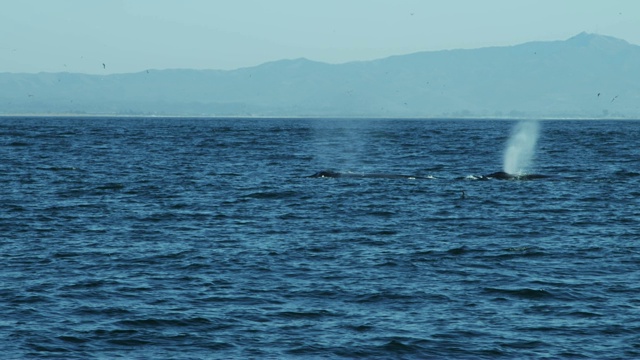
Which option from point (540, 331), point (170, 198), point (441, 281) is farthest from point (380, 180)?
point (540, 331)

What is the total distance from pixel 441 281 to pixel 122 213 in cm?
2185

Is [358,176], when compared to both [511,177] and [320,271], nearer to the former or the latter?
[511,177]

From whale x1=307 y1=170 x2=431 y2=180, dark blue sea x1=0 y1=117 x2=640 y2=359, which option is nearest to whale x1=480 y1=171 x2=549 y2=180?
Answer: whale x1=307 y1=170 x2=431 y2=180

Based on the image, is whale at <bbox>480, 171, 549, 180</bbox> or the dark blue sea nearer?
the dark blue sea

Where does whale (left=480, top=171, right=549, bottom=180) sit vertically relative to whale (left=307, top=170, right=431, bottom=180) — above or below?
above

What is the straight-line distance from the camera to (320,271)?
33375mm

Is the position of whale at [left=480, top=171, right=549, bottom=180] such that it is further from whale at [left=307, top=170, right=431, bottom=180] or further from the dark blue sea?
the dark blue sea

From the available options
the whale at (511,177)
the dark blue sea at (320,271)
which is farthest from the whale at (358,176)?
the dark blue sea at (320,271)

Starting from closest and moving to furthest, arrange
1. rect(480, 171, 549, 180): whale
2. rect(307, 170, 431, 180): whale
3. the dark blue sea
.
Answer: the dark blue sea < rect(480, 171, 549, 180): whale < rect(307, 170, 431, 180): whale

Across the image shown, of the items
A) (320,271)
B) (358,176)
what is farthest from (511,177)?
(320,271)

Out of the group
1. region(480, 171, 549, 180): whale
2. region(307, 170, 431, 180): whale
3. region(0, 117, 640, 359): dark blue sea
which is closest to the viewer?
region(0, 117, 640, 359): dark blue sea

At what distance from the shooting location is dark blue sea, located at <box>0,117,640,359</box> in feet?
82.5

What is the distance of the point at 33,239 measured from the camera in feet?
131

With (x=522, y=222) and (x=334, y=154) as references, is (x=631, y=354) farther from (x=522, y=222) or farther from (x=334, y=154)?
(x=334, y=154)
